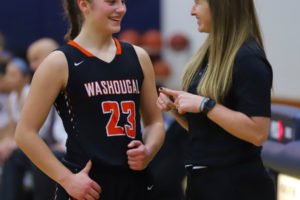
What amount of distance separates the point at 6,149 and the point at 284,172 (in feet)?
9.36

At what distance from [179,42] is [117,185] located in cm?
731

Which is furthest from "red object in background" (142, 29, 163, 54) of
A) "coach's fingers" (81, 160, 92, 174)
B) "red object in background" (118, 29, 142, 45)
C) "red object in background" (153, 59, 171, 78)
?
"coach's fingers" (81, 160, 92, 174)

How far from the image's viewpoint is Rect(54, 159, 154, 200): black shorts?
210cm

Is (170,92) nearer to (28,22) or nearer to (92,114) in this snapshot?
(92,114)

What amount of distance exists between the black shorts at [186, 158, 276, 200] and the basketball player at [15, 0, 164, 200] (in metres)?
0.29

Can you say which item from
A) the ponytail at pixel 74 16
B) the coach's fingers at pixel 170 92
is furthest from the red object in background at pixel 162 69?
the coach's fingers at pixel 170 92

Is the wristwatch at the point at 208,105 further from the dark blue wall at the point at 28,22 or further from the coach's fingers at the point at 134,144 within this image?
the dark blue wall at the point at 28,22

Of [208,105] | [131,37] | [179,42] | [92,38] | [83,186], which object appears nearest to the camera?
[208,105]

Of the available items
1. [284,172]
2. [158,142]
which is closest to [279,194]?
[284,172]

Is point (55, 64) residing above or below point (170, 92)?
above

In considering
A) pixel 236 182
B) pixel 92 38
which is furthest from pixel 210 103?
pixel 92 38

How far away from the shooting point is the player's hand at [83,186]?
6.66 feet

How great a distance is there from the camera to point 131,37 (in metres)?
9.44

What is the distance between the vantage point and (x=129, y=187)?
6.99 feet
